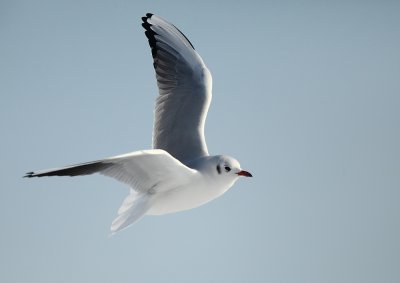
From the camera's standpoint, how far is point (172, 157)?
2064 millimetres

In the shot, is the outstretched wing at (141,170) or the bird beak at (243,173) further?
the bird beak at (243,173)

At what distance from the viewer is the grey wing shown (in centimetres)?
273

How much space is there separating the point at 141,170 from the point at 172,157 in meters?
0.15

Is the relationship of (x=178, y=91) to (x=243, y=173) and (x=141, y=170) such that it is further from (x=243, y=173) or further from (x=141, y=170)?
(x=141, y=170)

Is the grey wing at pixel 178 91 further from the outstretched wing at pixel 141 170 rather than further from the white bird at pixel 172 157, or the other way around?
the outstretched wing at pixel 141 170

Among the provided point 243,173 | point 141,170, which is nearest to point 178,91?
point 243,173

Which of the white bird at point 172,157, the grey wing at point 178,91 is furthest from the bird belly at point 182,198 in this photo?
the grey wing at point 178,91

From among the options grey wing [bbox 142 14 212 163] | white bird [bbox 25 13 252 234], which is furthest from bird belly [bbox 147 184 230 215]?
grey wing [bbox 142 14 212 163]

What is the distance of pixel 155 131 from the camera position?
9.20 feet

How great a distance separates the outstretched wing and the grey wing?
1.41 feet

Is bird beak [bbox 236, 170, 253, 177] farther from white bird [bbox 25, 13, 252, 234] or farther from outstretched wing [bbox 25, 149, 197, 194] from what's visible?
outstretched wing [bbox 25, 149, 197, 194]

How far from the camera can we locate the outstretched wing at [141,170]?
6.51 ft

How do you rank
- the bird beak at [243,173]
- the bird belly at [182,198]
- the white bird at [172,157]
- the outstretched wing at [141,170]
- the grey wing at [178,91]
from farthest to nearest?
the grey wing at [178,91] < the bird beak at [243,173] < the bird belly at [182,198] < the white bird at [172,157] < the outstretched wing at [141,170]

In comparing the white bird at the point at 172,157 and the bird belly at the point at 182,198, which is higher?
the white bird at the point at 172,157
